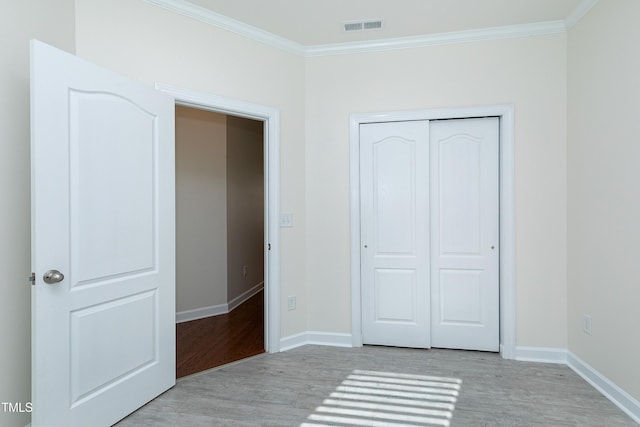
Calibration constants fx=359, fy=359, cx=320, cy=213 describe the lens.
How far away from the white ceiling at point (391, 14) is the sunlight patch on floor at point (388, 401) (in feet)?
8.90

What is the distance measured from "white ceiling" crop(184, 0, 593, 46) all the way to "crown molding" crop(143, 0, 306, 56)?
44 millimetres

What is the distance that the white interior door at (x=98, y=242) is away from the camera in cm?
172

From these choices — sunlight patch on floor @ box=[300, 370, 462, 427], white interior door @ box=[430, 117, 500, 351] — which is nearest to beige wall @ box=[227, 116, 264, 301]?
sunlight patch on floor @ box=[300, 370, 462, 427]

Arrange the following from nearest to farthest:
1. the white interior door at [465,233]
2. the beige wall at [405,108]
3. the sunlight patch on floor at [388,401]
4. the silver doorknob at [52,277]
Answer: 1. the silver doorknob at [52,277]
2. the beige wall at [405,108]
3. the sunlight patch on floor at [388,401]
4. the white interior door at [465,233]

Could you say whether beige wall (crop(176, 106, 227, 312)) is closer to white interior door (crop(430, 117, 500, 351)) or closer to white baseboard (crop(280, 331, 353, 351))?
white baseboard (crop(280, 331, 353, 351))

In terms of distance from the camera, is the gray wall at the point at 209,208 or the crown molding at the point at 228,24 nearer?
the crown molding at the point at 228,24

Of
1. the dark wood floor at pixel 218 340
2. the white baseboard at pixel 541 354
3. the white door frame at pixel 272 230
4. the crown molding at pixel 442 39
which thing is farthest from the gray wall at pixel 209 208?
the white baseboard at pixel 541 354

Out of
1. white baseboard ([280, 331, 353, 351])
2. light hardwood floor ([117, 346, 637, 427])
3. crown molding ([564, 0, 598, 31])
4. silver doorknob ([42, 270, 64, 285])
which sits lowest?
light hardwood floor ([117, 346, 637, 427])

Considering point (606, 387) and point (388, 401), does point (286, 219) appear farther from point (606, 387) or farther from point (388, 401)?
point (606, 387)

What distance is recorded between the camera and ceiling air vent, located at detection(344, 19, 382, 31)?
2848 mm

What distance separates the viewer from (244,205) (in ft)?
16.2

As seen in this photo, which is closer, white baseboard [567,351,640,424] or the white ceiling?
white baseboard [567,351,640,424]

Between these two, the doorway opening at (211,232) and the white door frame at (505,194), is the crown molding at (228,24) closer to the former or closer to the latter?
the white door frame at (505,194)

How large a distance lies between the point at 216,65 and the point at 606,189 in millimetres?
2903
